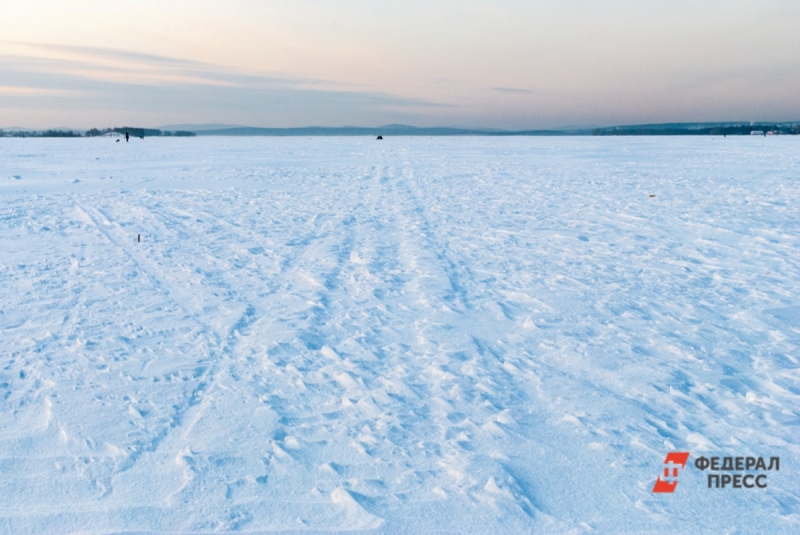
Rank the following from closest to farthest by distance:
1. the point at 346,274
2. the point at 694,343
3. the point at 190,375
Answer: the point at 190,375
the point at 694,343
the point at 346,274

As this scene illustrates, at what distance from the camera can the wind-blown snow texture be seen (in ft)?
9.65

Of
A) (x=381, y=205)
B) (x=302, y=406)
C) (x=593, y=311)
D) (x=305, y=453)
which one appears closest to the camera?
(x=305, y=453)

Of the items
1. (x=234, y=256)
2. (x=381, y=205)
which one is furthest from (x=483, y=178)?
(x=234, y=256)

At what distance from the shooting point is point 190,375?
14.1ft

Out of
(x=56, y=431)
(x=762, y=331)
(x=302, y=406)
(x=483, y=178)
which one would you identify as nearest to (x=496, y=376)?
(x=302, y=406)

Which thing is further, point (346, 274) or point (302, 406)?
point (346, 274)

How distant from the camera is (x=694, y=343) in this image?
486cm

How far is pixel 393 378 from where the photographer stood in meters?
4.26

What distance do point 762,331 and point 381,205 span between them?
339 inches

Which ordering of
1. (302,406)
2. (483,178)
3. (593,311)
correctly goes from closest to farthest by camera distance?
(302,406) → (593,311) → (483,178)

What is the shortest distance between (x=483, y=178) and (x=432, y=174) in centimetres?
242

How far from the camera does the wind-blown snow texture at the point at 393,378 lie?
294 cm

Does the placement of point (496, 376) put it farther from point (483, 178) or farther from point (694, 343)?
point (483, 178)

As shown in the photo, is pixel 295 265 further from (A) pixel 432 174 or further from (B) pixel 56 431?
(A) pixel 432 174
